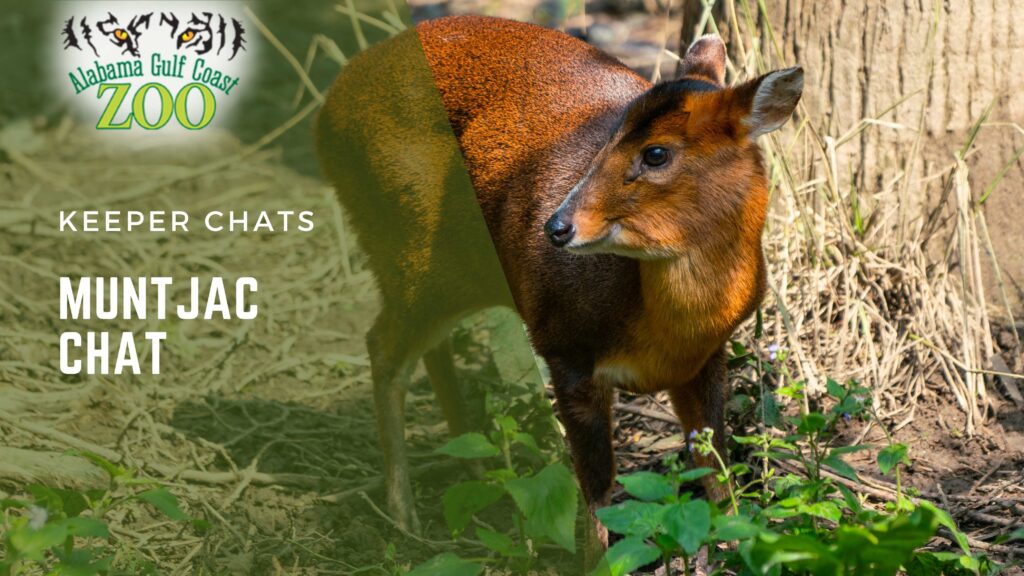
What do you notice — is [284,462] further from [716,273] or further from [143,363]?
[716,273]

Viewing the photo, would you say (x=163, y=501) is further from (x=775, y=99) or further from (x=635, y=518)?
(x=775, y=99)

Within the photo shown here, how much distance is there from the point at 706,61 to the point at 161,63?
1845mm

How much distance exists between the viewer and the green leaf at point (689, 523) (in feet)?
9.73

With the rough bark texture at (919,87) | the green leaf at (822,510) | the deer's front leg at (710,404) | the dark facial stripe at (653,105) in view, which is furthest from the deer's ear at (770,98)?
the rough bark texture at (919,87)

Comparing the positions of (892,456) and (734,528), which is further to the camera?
(892,456)

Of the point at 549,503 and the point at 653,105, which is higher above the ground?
the point at 653,105

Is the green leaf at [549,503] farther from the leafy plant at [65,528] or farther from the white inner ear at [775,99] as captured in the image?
the white inner ear at [775,99]

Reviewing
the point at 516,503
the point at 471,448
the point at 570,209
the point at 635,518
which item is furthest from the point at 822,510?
the point at 570,209

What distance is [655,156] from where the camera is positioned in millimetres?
3713

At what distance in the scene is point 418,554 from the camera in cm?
438
